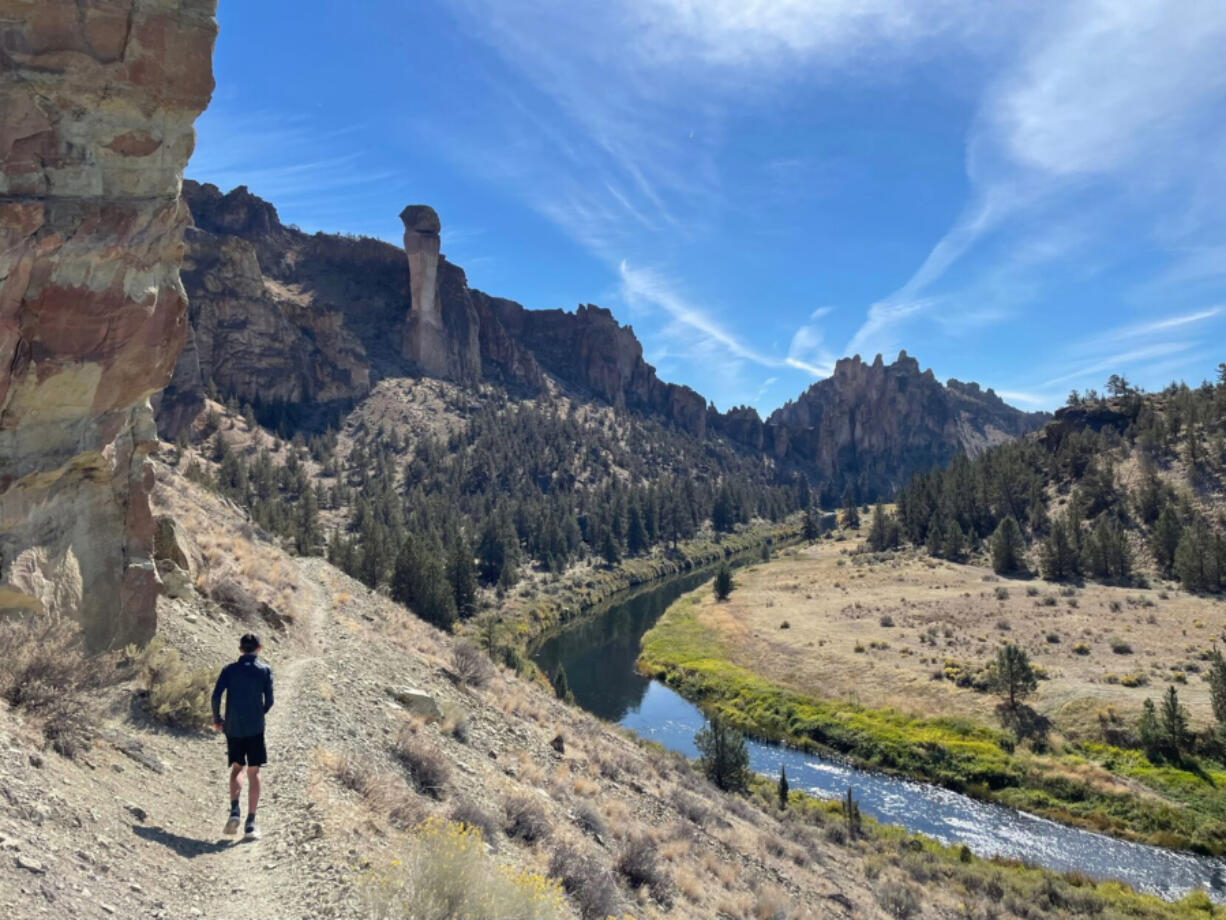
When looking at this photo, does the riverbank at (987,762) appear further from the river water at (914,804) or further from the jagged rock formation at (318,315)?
the jagged rock formation at (318,315)

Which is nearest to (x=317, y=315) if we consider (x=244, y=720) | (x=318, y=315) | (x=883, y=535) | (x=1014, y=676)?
(x=318, y=315)

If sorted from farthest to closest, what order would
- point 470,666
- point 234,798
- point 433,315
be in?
point 433,315, point 470,666, point 234,798

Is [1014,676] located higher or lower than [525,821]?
lower

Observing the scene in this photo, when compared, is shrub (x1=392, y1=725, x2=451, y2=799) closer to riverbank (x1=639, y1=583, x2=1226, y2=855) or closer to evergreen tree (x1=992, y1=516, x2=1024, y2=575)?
riverbank (x1=639, y1=583, x2=1226, y2=855)

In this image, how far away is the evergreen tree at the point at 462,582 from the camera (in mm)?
60906

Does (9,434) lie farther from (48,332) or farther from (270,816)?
(270,816)

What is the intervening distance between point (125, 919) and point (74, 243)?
8.17m

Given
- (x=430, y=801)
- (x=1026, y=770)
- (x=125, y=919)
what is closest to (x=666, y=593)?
(x=1026, y=770)

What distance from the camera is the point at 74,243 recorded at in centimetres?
882

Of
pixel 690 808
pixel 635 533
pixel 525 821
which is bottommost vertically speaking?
pixel 690 808

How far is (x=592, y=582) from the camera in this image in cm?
8512

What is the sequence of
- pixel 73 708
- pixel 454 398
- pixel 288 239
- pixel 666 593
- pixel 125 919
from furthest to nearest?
pixel 288 239 < pixel 454 398 < pixel 666 593 < pixel 73 708 < pixel 125 919

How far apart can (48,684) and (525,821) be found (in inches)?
260

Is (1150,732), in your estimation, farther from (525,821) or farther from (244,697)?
(244,697)
